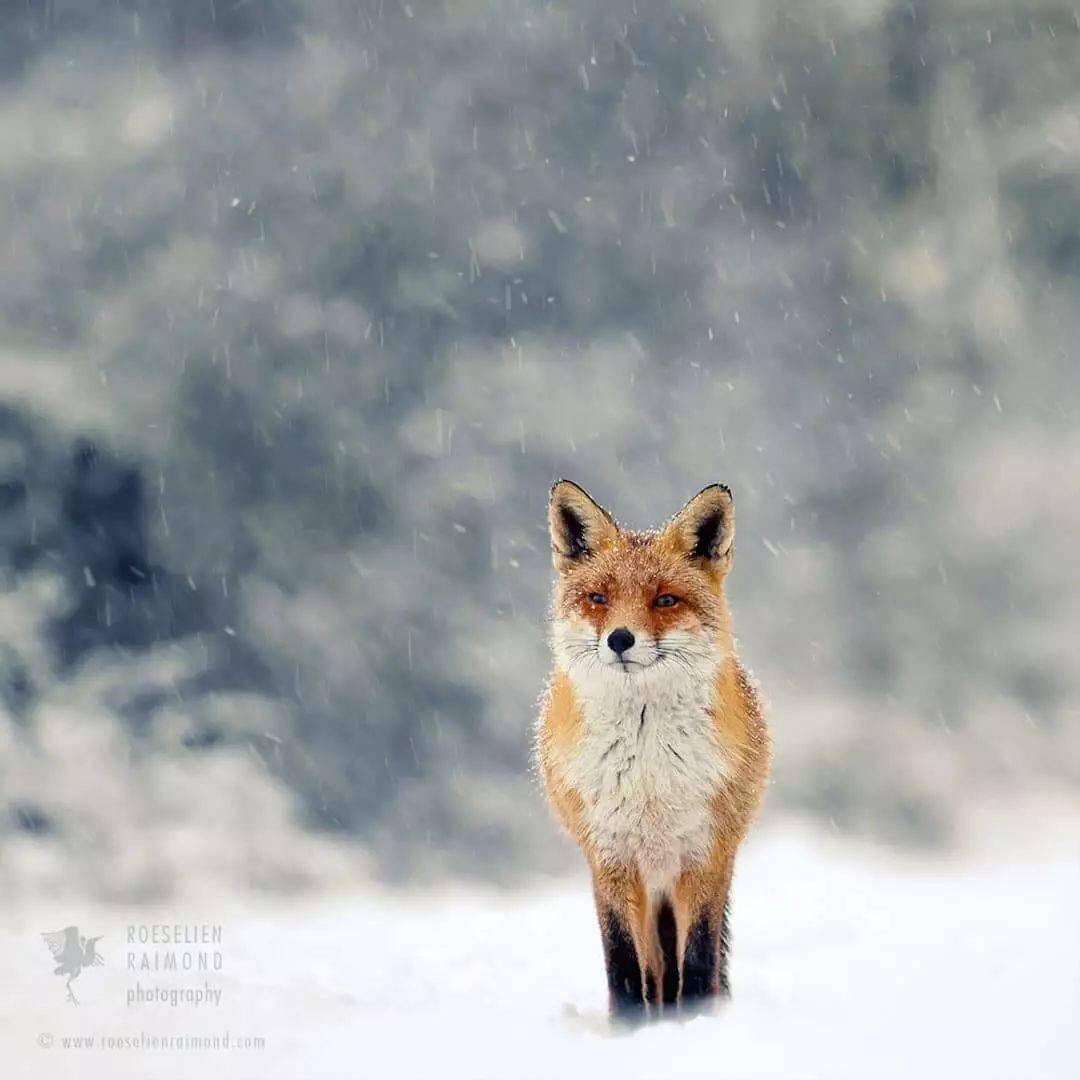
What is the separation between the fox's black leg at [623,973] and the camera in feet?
17.7

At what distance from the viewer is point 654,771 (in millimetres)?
5434

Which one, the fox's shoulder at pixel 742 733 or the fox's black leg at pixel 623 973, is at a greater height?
the fox's shoulder at pixel 742 733

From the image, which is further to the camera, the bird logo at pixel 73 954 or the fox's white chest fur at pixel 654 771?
the bird logo at pixel 73 954

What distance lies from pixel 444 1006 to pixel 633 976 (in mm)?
1431

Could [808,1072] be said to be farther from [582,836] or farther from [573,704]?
[573,704]

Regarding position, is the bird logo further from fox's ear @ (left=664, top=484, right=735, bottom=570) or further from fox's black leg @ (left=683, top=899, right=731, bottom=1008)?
fox's ear @ (left=664, top=484, right=735, bottom=570)

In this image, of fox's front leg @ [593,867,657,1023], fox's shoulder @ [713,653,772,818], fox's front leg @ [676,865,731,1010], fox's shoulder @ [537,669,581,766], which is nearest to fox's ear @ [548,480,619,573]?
fox's shoulder @ [537,669,581,766]

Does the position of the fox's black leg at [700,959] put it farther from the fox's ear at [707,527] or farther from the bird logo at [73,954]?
the bird logo at [73,954]

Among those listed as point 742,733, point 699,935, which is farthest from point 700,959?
point 742,733

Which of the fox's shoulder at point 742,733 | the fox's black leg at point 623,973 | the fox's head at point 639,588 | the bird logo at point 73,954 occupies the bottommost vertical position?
the fox's black leg at point 623,973

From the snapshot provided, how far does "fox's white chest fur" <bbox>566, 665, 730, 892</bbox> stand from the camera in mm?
5414

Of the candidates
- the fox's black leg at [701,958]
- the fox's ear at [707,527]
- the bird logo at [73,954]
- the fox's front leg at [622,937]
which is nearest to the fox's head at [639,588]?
the fox's ear at [707,527]

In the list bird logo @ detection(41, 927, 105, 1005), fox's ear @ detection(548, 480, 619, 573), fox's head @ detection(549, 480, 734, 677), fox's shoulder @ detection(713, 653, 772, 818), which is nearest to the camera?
fox's head @ detection(549, 480, 734, 677)

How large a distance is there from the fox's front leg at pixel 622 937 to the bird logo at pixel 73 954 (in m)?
3.49
